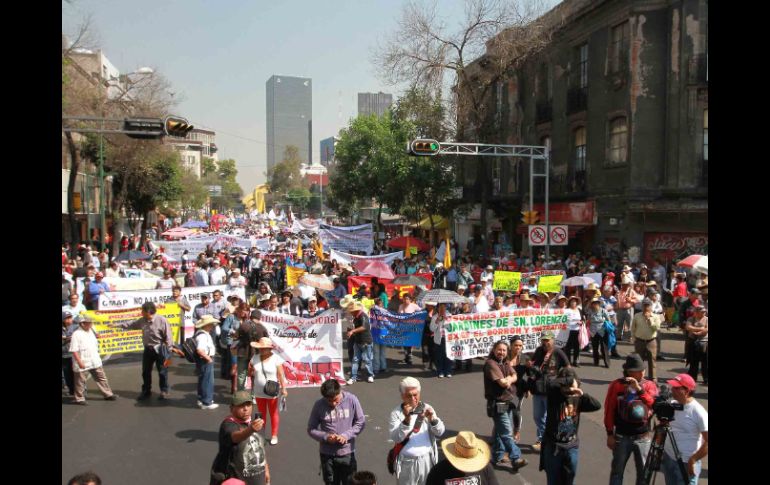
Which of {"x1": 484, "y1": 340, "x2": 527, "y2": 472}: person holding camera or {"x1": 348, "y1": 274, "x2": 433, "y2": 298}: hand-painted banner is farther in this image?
{"x1": 348, "y1": 274, "x2": 433, "y2": 298}: hand-painted banner

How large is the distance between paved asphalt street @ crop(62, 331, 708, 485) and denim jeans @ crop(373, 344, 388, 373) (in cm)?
24

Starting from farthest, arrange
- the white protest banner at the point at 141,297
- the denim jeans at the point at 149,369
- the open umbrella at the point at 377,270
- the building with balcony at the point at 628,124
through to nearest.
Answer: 1. the building with balcony at the point at 628,124
2. the open umbrella at the point at 377,270
3. the white protest banner at the point at 141,297
4. the denim jeans at the point at 149,369

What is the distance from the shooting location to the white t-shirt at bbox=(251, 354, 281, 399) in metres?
7.75

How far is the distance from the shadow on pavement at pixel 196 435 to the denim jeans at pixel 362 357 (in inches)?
120

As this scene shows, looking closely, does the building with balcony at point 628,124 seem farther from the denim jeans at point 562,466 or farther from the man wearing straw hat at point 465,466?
the man wearing straw hat at point 465,466

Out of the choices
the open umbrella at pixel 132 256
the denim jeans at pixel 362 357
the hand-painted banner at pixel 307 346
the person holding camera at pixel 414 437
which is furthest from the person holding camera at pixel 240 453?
the open umbrella at pixel 132 256

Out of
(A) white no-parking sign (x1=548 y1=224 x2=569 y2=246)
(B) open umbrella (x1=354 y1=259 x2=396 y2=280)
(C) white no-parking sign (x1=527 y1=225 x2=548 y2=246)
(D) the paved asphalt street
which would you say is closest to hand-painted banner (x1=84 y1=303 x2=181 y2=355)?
(D) the paved asphalt street

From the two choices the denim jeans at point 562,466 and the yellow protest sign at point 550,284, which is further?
the yellow protest sign at point 550,284

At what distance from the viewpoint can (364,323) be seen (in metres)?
10.7

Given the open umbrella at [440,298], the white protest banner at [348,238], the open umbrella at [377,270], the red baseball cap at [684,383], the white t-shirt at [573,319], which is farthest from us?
Answer: the white protest banner at [348,238]

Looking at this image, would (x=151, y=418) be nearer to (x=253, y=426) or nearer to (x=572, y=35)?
(x=253, y=426)

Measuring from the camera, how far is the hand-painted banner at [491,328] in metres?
10.9

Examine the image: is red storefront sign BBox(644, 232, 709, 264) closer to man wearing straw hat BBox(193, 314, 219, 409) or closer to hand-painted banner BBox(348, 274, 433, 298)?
hand-painted banner BBox(348, 274, 433, 298)
